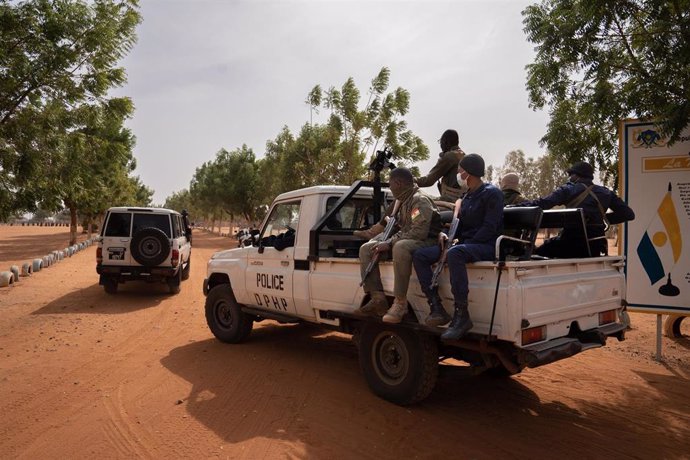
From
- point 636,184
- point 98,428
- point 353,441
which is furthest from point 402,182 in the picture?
point 636,184

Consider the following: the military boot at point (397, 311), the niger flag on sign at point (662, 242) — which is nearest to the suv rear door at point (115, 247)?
the military boot at point (397, 311)

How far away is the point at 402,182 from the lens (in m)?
4.86

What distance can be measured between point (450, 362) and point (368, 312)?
7.47 ft

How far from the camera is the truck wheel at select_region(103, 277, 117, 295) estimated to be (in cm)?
1196

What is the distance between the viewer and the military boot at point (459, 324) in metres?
3.91

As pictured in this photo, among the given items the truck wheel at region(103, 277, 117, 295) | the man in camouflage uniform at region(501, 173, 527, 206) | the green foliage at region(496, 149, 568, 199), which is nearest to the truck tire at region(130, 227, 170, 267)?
the truck wheel at region(103, 277, 117, 295)

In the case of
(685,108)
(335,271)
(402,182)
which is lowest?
(335,271)

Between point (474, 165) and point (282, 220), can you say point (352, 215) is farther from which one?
point (474, 165)

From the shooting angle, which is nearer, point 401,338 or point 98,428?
point 98,428

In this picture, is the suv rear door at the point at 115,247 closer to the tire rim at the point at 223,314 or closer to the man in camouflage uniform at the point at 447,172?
the tire rim at the point at 223,314

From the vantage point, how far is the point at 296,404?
4.80 meters

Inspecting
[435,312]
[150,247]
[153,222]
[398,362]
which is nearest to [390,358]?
[398,362]

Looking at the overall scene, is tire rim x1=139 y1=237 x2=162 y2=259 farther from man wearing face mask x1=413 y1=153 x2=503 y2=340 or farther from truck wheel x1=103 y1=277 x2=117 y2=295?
man wearing face mask x1=413 y1=153 x2=503 y2=340

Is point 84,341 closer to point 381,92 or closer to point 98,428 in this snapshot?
point 98,428
